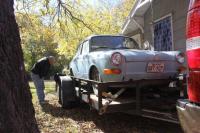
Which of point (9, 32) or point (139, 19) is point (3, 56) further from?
point (139, 19)

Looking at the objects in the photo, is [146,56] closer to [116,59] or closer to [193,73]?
[116,59]

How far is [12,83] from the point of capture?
3400 millimetres

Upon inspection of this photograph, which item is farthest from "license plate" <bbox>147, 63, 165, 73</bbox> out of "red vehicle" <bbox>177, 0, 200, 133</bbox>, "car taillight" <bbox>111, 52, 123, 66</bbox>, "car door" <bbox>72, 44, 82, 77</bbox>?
"red vehicle" <bbox>177, 0, 200, 133</bbox>

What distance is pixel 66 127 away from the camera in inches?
323

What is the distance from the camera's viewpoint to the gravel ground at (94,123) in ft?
25.4

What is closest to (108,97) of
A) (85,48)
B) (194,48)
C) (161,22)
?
(85,48)

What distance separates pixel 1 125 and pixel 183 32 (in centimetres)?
827

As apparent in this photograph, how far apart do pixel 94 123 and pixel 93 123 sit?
2cm

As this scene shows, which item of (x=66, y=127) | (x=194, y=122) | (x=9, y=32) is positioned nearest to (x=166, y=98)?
(x=66, y=127)

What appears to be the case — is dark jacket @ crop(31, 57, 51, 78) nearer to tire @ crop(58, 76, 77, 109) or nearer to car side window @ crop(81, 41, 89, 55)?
tire @ crop(58, 76, 77, 109)

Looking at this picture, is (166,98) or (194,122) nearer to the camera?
(194,122)

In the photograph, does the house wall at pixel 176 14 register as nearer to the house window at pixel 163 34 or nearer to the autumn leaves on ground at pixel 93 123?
the house window at pixel 163 34

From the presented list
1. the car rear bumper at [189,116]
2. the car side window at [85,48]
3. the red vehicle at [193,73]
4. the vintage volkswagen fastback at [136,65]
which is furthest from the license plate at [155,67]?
the red vehicle at [193,73]

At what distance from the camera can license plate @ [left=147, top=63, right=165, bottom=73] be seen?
7131mm
